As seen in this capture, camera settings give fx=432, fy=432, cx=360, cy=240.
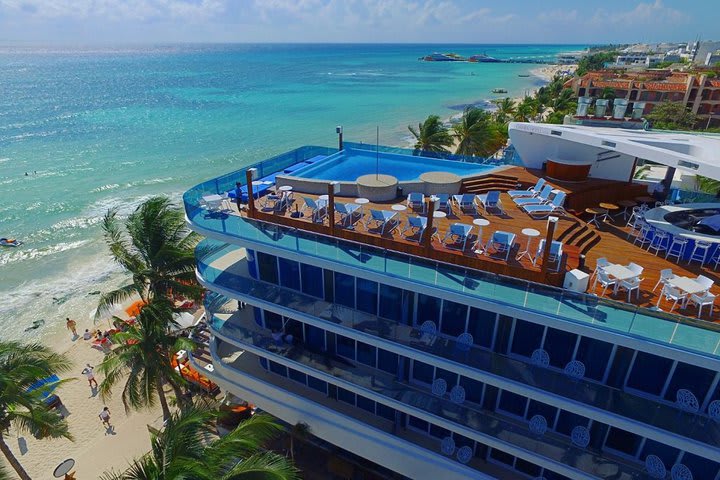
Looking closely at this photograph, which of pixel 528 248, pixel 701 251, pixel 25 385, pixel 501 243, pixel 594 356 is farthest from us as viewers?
pixel 25 385

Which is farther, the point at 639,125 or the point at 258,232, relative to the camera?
the point at 639,125

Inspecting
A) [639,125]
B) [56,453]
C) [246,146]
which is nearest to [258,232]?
[56,453]

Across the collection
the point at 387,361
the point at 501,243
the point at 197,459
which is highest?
the point at 501,243

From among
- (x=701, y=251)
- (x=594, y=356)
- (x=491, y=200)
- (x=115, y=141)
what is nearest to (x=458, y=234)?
(x=491, y=200)

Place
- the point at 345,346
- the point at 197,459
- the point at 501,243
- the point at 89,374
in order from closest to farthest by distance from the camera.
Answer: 1. the point at 197,459
2. the point at 501,243
3. the point at 345,346
4. the point at 89,374

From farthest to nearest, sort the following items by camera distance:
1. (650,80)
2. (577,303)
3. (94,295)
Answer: (650,80) < (94,295) < (577,303)

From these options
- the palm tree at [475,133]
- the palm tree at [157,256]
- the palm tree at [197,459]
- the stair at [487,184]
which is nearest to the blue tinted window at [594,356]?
the palm tree at [197,459]

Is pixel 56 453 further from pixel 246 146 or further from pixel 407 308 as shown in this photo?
pixel 246 146

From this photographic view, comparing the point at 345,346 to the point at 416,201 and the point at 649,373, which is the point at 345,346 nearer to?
the point at 416,201

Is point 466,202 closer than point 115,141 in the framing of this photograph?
Yes
